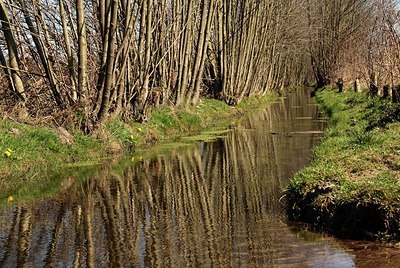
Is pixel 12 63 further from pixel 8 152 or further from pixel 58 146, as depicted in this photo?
pixel 8 152

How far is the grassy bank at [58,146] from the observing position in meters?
8.38

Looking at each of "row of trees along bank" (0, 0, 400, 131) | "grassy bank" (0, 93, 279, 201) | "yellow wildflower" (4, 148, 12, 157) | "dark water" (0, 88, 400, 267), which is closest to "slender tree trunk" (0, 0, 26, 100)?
"row of trees along bank" (0, 0, 400, 131)

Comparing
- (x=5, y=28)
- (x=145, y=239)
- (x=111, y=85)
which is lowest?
(x=145, y=239)

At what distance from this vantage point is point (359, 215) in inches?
202

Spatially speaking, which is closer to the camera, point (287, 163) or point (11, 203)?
point (11, 203)

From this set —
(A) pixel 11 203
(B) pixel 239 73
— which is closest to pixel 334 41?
(B) pixel 239 73

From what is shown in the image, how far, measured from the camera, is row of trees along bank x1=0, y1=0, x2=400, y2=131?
449 inches

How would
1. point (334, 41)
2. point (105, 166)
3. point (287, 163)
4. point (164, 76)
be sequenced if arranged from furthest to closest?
1. point (334, 41)
2. point (164, 76)
3. point (105, 166)
4. point (287, 163)

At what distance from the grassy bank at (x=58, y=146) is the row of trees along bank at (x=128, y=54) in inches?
22.6

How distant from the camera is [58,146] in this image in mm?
10141

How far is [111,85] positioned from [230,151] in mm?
3286

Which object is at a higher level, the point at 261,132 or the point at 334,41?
the point at 334,41

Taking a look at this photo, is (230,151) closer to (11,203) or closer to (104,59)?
(104,59)

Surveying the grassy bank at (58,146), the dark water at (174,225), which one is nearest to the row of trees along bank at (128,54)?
the grassy bank at (58,146)
